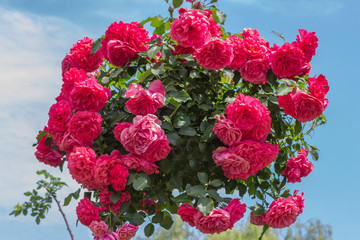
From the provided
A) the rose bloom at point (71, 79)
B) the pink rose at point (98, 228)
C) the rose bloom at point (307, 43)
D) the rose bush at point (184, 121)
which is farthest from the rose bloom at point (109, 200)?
the rose bloom at point (307, 43)

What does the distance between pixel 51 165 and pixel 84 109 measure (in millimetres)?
547

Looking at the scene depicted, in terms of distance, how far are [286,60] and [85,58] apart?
3.43 feet

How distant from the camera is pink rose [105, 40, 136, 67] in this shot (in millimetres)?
2061

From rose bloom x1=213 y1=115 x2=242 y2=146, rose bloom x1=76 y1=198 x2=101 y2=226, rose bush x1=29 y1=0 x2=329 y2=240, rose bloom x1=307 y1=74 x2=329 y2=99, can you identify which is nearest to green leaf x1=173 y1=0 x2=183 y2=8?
rose bush x1=29 y1=0 x2=329 y2=240

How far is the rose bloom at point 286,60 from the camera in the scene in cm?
194

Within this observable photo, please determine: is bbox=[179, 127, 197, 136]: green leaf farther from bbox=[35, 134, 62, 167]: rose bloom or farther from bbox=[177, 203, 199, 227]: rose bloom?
bbox=[35, 134, 62, 167]: rose bloom

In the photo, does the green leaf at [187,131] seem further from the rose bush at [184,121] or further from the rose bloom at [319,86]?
the rose bloom at [319,86]

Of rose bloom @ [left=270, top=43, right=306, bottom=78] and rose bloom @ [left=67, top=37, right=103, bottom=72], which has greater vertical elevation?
rose bloom @ [left=67, top=37, right=103, bottom=72]

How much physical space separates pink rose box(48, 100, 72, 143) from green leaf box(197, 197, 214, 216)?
740mm

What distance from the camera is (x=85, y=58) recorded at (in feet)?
7.35

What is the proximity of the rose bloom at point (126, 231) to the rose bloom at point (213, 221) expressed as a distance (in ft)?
1.04

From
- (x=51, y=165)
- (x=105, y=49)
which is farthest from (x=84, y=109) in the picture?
(x=51, y=165)

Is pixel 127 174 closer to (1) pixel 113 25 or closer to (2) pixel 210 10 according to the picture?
(1) pixel 113 25

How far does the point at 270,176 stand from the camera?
229cm
